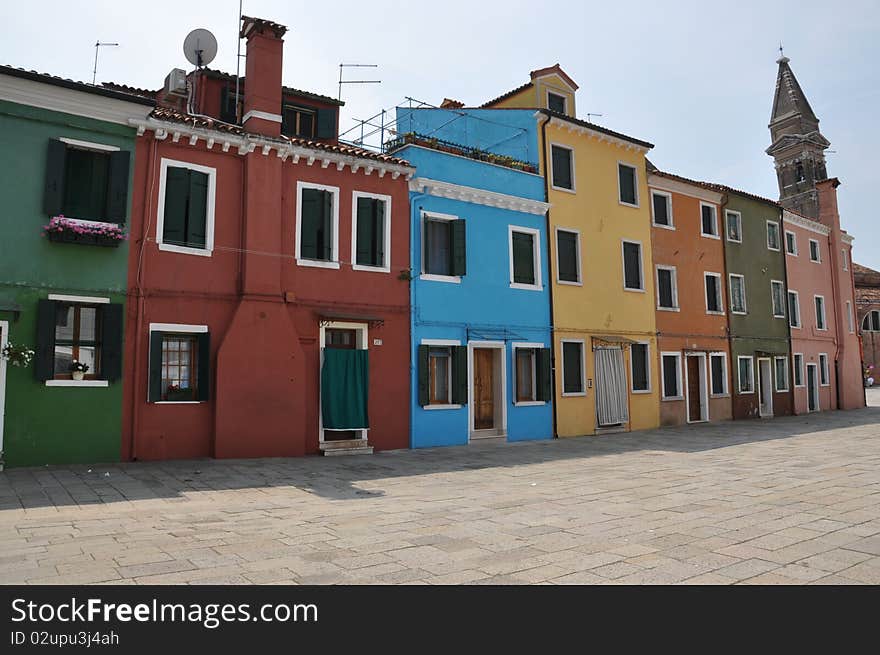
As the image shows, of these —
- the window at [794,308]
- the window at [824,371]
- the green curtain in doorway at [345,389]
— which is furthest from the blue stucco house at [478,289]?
the window at [824,371]

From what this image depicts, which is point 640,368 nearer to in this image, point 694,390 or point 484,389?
point 694,390

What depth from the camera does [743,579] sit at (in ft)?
16.5

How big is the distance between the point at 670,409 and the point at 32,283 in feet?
60.5

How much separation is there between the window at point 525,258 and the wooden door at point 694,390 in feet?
25.2

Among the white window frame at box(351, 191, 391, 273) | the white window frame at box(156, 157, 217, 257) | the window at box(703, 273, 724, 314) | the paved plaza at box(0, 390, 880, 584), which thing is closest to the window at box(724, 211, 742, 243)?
the window at box(703, 273, 724, 314)

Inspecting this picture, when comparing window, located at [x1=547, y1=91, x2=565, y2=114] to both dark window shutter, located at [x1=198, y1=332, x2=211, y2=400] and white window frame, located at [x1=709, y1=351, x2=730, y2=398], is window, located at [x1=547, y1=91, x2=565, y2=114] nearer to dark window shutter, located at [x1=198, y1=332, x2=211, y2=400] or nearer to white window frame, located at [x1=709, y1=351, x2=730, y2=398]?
white window frame, located at [x1=709, y1=351, x2=730, y2=398]

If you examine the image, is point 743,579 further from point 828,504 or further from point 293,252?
point 293,252

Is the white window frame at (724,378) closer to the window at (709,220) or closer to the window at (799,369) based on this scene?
the window at (709,220)

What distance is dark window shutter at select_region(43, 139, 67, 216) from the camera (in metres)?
11.1

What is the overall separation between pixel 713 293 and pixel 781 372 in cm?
594

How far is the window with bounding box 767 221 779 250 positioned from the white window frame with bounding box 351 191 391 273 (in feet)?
62.5

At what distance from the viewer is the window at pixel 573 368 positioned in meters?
18.5

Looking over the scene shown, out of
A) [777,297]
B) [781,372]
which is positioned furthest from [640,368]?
[777,297]
